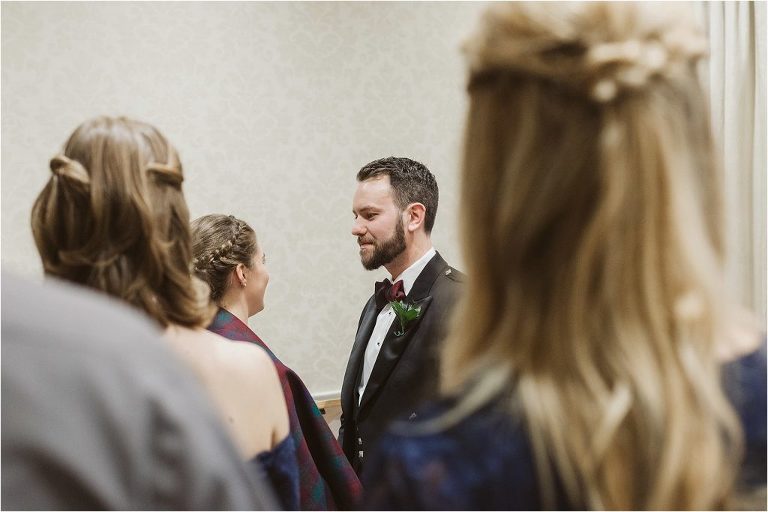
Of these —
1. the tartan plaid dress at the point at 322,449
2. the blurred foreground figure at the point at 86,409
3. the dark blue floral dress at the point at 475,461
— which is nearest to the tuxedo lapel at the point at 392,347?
the tartan plaid dress at the point at 322,449

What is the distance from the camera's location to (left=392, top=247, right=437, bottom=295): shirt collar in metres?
2.62

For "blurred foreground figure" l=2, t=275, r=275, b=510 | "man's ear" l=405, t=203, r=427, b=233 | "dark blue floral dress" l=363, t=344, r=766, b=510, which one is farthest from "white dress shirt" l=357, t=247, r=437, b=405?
"blurred foreground figure" l=2, t=275, r=275, b=510

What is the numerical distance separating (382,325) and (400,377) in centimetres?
30

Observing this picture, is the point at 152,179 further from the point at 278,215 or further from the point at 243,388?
the point at 278,215

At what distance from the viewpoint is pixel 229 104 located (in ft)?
11.2

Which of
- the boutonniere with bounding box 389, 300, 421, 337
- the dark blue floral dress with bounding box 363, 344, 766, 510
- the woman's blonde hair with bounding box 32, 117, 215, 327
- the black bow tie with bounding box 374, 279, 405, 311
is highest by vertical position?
the woman's blonde hair with bounding box 32, 117, 215, 327

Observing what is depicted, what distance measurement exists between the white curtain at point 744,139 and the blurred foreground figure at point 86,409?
282cm

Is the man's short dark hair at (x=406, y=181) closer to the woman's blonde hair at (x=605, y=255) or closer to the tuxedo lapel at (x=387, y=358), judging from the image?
the tuxedo lapel at (x=387, y=358)

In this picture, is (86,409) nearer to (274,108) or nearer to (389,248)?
(389,248)

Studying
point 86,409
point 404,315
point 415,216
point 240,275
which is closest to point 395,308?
point 404,315

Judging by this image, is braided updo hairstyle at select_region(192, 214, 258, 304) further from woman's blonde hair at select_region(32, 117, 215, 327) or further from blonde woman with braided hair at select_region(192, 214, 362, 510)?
woman's blonde hair at select_region(32, 117, 215, 327)

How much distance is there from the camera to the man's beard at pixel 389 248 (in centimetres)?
269

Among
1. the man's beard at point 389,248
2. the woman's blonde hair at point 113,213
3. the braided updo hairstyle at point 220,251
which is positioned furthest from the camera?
the man's beard at point 389,248

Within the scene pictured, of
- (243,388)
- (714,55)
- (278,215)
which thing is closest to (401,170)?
(278,215)
